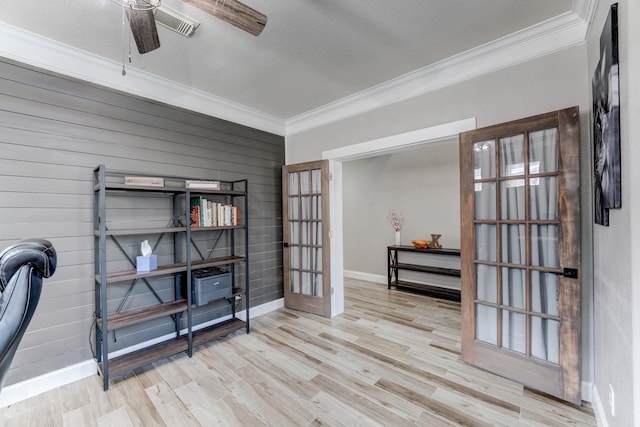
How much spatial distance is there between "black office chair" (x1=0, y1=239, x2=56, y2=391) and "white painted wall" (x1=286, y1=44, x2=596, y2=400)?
9.77 ft

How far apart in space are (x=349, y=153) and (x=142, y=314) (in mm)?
2784

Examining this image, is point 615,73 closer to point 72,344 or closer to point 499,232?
point 499,232

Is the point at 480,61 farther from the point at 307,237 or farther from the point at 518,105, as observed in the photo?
the point at 307,237

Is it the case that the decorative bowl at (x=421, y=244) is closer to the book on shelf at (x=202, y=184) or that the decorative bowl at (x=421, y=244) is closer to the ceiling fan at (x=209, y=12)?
the book on shelf at (x=202, y=184)

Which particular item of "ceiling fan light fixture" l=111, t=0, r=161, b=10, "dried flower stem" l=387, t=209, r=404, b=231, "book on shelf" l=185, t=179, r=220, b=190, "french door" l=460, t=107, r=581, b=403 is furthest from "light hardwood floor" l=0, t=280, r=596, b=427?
"ceiling fan light fixture" l=111, t=0, r=161, b=10

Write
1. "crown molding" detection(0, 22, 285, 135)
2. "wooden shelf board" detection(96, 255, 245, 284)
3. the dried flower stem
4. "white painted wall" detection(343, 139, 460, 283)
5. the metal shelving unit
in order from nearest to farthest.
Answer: "crown molding" detection(0, 22, 285, 135) < the metal shelving unit < "wooden shelf board" detection(96, 255, 245, 284) < "white painted wall" detection(343, 139, 460, 283) < the dried flower stem

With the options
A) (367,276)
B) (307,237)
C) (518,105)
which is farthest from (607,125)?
(367,276)

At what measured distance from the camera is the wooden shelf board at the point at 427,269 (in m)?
4.25

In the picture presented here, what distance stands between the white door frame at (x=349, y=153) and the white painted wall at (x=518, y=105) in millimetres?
73

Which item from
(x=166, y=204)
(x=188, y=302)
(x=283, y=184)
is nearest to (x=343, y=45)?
(x=283, y=184)

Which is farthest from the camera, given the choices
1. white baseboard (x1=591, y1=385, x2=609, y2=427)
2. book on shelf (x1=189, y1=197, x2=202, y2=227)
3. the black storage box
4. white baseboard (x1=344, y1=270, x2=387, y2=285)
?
white baseboard (x1=344, y1=270, x2=387, y2=285)

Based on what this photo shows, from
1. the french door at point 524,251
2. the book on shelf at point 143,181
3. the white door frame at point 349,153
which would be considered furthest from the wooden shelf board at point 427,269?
the book on shelf at point 143,181

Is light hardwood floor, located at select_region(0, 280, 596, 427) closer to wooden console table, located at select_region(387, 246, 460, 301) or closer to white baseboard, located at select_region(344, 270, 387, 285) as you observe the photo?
wooden console table, located at select_region(387, 246, 460, 301)

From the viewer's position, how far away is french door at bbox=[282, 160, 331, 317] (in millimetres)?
3574
